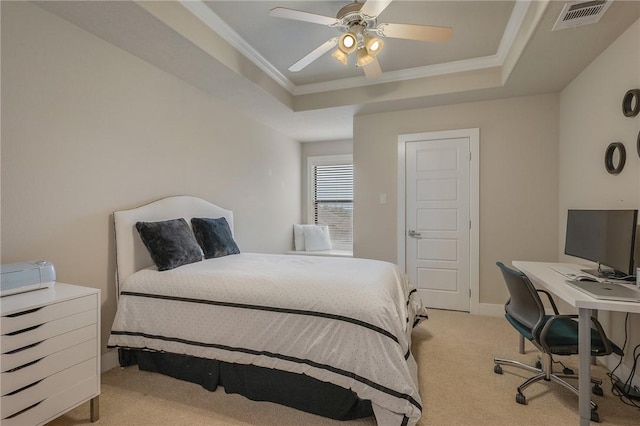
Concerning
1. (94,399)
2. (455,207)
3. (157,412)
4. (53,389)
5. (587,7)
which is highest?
(587,7)

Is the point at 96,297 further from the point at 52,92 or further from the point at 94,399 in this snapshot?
the point at 52,92

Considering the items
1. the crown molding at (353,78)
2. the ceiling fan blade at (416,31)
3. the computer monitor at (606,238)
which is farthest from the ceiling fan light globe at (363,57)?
the computer monitor at (606,238)

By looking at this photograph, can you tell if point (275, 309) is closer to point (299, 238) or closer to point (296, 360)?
point (296, 360)

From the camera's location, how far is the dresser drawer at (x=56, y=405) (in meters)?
1.37

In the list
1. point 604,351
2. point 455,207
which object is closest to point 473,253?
point 455,207

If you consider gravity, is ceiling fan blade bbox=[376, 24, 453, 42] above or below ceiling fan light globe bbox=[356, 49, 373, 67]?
above

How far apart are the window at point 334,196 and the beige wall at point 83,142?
2481 mm

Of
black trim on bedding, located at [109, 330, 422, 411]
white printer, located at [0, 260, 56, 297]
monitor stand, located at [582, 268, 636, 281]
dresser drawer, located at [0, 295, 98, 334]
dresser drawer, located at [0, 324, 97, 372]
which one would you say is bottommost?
black trim on bedding, located at [109, 330, 422, 411]

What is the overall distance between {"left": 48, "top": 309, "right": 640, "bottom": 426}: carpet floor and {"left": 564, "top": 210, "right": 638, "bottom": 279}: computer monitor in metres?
0.85

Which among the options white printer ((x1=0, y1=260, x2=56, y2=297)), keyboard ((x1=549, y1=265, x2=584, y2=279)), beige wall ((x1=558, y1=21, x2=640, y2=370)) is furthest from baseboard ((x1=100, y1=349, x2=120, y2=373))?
beige wall ((x1=558, y1=21, x2=640, y2=370))

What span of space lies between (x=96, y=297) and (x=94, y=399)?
22.5 inches

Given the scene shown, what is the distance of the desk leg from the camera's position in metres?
1.56

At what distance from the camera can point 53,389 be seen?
1484 mm

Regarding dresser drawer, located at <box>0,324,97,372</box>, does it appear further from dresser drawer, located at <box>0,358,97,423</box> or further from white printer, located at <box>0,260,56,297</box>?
white printer, located at <box>0,260,56,297</box>
